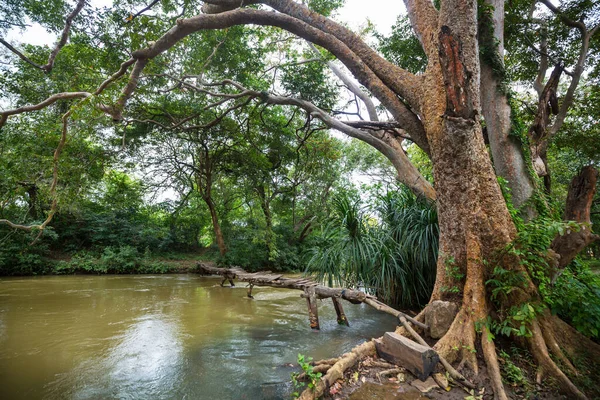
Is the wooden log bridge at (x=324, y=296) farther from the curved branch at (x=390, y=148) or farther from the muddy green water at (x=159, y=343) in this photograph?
the curved branch at (x=390, y=148)

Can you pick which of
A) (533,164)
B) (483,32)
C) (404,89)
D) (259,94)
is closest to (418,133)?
(404,89)

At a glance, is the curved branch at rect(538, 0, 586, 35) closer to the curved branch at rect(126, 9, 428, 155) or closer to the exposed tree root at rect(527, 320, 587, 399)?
the curved branch at rect(126, 9, 428, 155)

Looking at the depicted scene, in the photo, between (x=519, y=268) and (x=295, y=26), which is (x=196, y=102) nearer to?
(x=295, y=26)

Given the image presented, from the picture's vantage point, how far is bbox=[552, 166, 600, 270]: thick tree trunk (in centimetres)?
195

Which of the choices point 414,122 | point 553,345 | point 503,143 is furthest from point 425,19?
point 553,345

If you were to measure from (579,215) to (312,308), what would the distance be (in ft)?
10.0

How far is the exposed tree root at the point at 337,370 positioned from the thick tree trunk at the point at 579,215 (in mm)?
1580

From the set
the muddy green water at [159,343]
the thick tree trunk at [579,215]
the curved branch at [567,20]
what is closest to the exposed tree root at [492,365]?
the thick tree trunk at [579,215]

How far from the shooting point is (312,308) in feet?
12.9

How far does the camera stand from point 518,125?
3215mm

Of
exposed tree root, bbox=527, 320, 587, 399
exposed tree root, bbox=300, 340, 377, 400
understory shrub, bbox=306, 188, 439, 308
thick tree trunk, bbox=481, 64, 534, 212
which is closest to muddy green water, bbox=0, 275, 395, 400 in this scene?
exposed tree root, bbox=300, 340, 377, 400

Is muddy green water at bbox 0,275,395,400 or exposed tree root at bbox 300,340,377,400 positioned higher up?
exposed tree root at bbox 300,340,377,400

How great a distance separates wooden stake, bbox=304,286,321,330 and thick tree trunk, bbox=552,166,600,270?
2.77 metres

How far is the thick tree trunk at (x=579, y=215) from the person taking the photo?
1.95 meters
